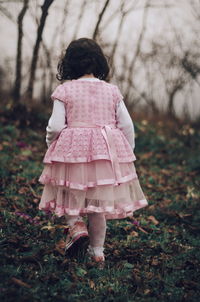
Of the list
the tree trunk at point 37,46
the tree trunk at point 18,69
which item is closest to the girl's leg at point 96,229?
the tree trunk at point 37,46

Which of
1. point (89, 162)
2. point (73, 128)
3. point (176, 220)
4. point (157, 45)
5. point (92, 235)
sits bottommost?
point (176, 220)

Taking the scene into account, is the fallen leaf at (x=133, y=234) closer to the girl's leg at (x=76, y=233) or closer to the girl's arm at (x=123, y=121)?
the girl's leg at (x=76, y=233)

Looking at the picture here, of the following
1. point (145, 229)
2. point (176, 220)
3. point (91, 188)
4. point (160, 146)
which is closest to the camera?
point (91, 188)

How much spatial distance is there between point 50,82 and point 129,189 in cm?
549

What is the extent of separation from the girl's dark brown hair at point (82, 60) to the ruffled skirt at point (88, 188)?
748 millimetres

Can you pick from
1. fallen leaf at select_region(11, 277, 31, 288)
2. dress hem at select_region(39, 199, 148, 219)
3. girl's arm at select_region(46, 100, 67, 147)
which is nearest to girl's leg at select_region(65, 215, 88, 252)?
dress hem at select_region(39, 199, 148, 219)

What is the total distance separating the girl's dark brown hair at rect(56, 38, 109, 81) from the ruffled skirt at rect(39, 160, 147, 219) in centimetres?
75

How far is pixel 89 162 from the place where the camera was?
308cm

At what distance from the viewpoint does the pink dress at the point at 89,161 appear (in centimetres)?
305

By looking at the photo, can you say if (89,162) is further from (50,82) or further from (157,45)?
(157,45)

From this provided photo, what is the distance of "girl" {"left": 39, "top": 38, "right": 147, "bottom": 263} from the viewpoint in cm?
306

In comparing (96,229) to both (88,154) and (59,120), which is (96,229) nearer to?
(88,154)

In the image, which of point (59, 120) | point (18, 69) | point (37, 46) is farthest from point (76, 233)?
point (18, 69)

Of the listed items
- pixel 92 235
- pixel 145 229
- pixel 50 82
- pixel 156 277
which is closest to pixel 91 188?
pixel 92 235
